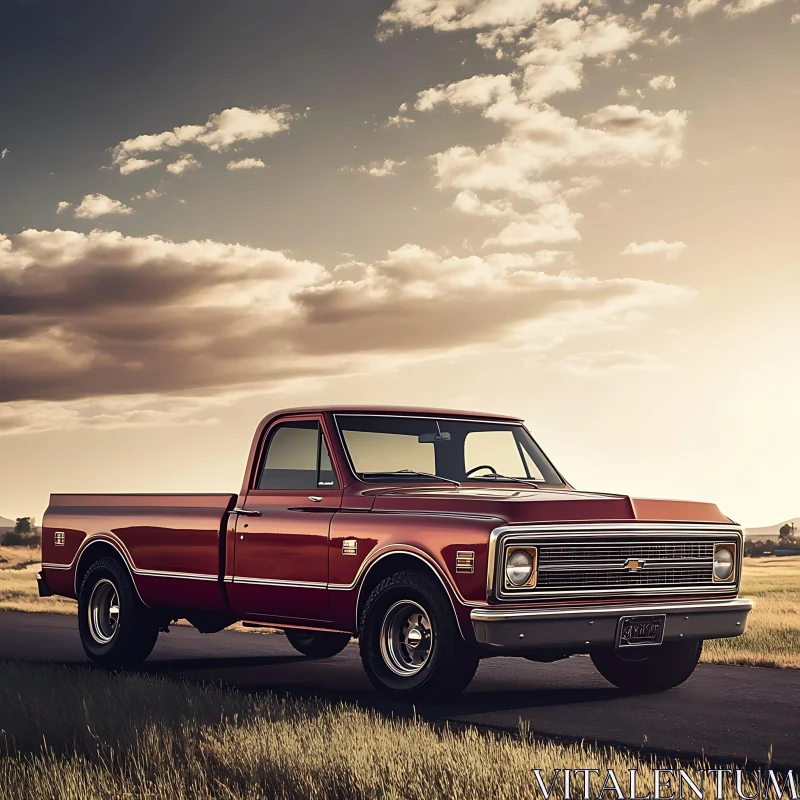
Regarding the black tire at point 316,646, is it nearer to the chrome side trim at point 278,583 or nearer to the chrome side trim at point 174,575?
the chrome side trim at point 174,575

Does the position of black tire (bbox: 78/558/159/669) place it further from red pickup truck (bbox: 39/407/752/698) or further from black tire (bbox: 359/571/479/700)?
black tire (bbox: 359/571/479/700)

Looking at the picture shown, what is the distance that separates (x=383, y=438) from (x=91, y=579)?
12.7 ft

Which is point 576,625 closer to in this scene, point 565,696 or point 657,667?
point 565,696

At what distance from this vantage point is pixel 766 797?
669 centimetres

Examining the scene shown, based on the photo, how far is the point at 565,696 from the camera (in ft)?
35.2

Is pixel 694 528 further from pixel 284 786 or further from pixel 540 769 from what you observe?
pixel 284 786

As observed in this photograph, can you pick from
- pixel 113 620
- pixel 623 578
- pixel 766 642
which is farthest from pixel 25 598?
pixel 623 578

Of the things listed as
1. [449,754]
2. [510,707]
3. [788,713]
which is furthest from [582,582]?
[449,754]

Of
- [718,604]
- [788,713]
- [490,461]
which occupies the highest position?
[490,461]

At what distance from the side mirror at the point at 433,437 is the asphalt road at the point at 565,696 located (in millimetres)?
2167

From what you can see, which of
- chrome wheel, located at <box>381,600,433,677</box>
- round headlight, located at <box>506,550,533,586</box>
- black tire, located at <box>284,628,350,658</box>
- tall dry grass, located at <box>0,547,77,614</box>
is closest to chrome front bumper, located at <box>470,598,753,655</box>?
round headlight, located at <box>506,550,533,586</box>

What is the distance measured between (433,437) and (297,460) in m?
1.24

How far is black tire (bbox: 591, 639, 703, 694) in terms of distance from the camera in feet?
36.7

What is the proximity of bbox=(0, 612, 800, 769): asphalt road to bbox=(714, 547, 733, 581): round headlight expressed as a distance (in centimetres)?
99
